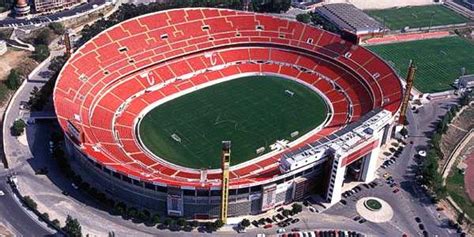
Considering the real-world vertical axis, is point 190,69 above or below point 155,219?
above

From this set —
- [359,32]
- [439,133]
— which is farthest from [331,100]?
[359,32]

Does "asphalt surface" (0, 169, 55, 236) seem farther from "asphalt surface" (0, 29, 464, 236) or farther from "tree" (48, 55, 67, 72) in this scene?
"tree" (48, 55, 67, 72)

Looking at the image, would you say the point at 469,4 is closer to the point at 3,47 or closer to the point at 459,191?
the point at 459,191

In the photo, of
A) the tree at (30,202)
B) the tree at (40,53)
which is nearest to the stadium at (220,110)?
the tree at (30,202)

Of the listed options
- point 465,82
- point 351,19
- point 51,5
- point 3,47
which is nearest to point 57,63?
point 3,47

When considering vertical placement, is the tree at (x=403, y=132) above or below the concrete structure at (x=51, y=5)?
below

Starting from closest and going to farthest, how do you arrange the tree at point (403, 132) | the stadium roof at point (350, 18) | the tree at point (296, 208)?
the tree at point (296, 208) < the tree at point (403, 132) < the stadium roof at point (350, 18)

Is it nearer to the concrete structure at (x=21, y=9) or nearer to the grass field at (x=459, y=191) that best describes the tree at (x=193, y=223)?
the grass field at (x=459, y=191)
